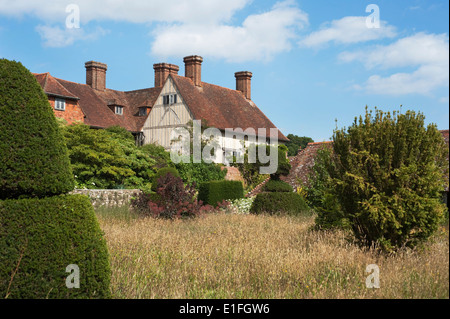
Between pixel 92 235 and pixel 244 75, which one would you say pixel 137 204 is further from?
pixel 244 75

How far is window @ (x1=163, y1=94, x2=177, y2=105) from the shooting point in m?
31.9

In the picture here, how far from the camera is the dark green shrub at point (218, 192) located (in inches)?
625

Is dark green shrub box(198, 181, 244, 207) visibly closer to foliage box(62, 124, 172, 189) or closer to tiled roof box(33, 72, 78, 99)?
foliage box(62, 124, 172, 189)

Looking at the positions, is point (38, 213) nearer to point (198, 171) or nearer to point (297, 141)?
point (198, 171)

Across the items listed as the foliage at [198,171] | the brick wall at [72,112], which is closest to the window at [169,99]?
the brick wall at [72,112]

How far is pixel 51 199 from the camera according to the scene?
476 cm

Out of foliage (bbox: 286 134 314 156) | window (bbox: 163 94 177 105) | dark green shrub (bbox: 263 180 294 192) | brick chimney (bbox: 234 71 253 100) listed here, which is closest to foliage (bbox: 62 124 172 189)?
dark green shrub (bbox: 263 180 294 192)

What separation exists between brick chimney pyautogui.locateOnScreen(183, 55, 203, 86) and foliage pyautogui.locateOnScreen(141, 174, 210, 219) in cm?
2225

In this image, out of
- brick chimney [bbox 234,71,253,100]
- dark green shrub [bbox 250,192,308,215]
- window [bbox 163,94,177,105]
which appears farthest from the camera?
brick chimney [bbox 234,71,253,100]

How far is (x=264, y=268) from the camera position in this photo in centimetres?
606

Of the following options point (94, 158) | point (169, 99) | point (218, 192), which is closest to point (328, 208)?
point (218, 192)

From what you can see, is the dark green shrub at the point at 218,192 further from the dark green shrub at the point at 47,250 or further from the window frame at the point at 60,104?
the window frame at the point at 60,104

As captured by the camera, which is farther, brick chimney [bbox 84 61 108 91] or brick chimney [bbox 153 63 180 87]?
brick chimney [bbox 153 63 180 87]
